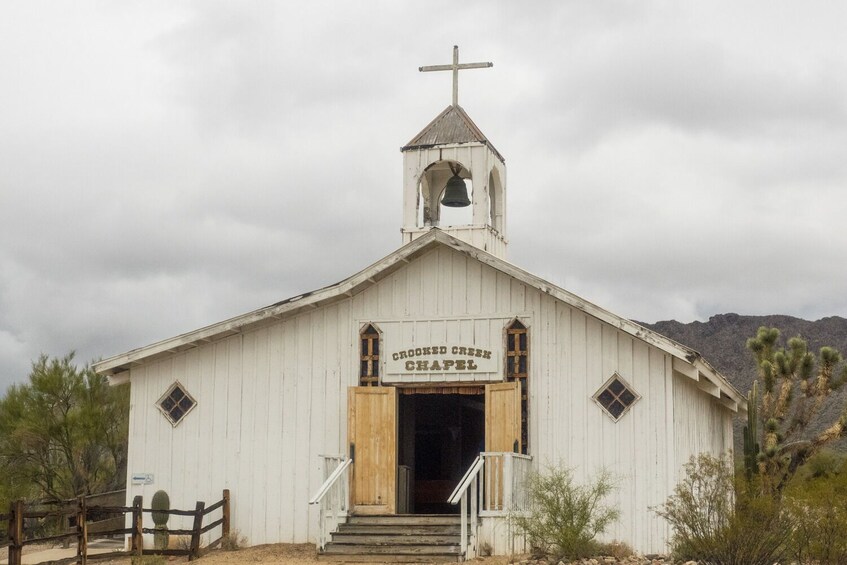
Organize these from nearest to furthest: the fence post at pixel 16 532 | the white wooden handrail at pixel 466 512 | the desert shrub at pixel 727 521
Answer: the desert shrub at pixel 727 521, the fence post at pixel 16 532, the white wooden handrail at pixel 466 512

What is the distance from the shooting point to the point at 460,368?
67.7 feet

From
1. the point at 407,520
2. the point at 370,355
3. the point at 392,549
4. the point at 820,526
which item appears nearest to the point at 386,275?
the point at 370,355

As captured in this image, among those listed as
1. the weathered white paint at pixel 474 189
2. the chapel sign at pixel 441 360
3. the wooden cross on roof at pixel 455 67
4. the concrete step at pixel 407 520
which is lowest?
the concrete step at pixel 407 520

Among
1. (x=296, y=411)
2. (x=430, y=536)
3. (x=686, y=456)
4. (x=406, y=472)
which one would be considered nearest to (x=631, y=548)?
(x=686, y=456)

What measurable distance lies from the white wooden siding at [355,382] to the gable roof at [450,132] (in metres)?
2.58

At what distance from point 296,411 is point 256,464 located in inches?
46.3

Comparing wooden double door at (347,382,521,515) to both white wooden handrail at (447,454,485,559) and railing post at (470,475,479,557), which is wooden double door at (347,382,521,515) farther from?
railing post at (470,475,479,557)

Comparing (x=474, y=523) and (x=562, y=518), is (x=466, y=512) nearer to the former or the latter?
(x=474, y=523)

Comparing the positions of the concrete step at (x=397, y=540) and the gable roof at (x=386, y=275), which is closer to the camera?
the concrete step at (x=397, y=540)

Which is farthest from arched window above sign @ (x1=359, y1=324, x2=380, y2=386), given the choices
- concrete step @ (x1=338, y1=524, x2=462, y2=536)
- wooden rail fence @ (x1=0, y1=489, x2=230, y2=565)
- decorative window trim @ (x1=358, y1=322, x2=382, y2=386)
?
wooden rail fence @ (x1=0, y1=489, x2=230, y2=565)

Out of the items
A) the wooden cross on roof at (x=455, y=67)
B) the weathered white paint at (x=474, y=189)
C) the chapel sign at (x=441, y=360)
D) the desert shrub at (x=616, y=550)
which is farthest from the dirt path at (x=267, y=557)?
the wooden cross on roof at (x=455, y=67)

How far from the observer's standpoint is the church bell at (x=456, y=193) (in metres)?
23.2

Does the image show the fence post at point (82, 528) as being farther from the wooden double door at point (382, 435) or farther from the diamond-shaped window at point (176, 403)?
the wooden double door at point (382, 435)

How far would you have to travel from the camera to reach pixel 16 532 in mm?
17812
